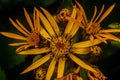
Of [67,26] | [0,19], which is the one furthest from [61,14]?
[0,19]

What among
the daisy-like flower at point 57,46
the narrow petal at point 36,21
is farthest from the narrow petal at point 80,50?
the narrow petal at point 36,21

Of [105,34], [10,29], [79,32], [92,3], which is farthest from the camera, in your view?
[10,29]

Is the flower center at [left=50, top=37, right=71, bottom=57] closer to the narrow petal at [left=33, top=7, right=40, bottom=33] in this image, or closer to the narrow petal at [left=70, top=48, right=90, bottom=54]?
the narrow petal at [left=70, top=48, right=90, bottom=54]

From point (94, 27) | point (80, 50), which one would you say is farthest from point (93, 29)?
point (80, 50)

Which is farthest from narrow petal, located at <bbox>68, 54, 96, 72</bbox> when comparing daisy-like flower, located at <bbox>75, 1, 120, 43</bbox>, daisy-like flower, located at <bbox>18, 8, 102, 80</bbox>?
daisy-like flower, located at <bbox>75, 1, 120, 43</bbox>

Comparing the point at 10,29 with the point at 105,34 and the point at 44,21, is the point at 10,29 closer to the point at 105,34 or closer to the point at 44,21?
the point at 44,21
